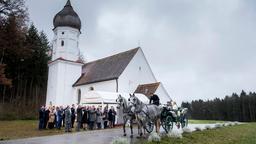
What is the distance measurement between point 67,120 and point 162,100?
1678cm

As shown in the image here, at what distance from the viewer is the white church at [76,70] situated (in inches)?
1414

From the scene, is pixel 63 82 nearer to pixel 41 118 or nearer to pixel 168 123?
pixel 41 118

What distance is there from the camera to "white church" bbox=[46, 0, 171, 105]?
118ft

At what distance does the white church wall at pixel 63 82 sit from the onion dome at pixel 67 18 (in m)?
5.83

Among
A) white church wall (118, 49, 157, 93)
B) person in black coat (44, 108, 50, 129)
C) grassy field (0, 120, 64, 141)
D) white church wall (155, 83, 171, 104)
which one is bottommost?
grassy field (0, 120, 64, 141)

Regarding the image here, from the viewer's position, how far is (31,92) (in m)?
50.0

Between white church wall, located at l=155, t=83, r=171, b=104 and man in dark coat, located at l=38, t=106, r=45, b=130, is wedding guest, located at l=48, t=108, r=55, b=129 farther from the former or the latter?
white church wall, located at l=155, t=83, r=171, b=104

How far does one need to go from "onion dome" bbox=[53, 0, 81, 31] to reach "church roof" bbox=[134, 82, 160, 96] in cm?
1471

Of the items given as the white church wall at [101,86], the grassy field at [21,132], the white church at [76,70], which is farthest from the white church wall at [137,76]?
the grassy field at [21,132]

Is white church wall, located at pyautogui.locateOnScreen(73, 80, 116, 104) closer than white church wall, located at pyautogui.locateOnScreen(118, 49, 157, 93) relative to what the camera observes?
Yes

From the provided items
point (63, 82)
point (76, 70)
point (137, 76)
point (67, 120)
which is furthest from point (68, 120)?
point (76, 70)

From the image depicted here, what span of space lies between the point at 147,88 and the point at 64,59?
14.4 meters

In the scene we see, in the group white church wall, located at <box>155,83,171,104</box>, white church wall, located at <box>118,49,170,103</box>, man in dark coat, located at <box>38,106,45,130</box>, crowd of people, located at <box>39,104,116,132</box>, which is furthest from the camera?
white church wall, located at <box>118,49,170,103</box>

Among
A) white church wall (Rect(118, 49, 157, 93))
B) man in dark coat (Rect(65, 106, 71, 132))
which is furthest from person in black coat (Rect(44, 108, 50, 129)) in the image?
white church wall (Rect(118, 49, 157, 93))
